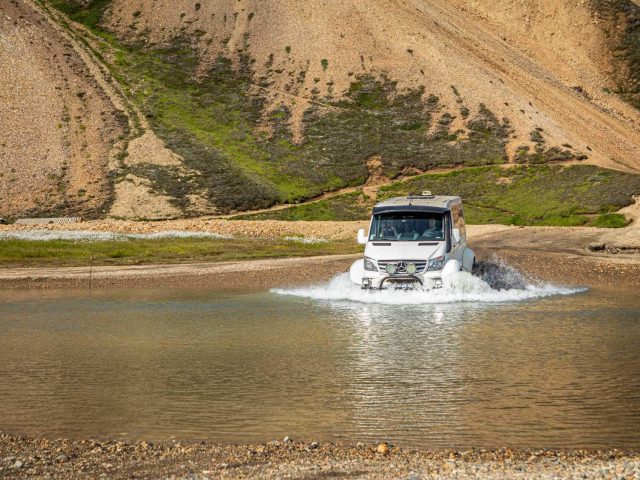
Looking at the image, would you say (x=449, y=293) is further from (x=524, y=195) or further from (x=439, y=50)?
(x=439, y=50)

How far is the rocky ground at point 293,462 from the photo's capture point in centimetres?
962

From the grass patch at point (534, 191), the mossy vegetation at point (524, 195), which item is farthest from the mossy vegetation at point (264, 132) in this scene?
the grass patch at point (534, 191)

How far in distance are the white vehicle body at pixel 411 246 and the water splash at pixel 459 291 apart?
0.26 m

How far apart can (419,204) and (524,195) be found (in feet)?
133

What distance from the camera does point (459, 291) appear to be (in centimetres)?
2497

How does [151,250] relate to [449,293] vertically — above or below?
below

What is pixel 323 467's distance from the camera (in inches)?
391

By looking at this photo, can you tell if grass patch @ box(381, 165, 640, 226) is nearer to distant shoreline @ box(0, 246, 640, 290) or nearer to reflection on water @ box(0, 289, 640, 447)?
distant shoreline @ box(0, 246, 640, 290)

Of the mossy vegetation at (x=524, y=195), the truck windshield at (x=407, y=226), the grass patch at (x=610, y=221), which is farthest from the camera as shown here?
the mossy vegetation at (x=524, y=195)

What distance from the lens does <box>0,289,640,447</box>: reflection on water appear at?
1203 centimetres

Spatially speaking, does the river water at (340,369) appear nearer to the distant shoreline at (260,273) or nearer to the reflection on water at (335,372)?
the reflection on water at (335,372)

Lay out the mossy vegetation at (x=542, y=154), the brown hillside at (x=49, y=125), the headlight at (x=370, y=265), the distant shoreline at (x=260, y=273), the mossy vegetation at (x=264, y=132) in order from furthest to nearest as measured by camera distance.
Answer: the mossy vegetation at (x=542, y=154), the mossy vegetation at (x=264, y=132), the brown hillside at (x=49, y=125), the distant shoreline at (x=260, y=273), the headlight at (x=370, y=265)

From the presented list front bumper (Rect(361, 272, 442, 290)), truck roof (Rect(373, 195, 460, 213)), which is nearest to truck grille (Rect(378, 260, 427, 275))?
front bumper (Rect(361, 272, 442, 290))

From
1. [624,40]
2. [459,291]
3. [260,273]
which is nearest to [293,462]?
[459,291]
